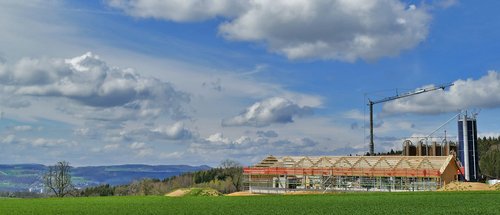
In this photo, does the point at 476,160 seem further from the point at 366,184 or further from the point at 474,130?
the point at 366,184

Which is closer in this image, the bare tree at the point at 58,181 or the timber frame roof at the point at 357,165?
the timber frame roof at the point at 357,165

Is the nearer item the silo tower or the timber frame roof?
the timber frame roof

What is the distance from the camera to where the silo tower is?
95375 mm

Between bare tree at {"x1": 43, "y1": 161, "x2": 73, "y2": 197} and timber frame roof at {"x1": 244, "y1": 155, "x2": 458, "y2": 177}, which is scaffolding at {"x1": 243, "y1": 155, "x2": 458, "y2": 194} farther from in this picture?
bare tree at {"x1": 43, "y1": 161, "x2": 73, "y2": 197}

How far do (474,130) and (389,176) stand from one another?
26761mm

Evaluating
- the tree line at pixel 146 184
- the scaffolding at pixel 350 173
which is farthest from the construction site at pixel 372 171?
the tree line at pixel 146 184

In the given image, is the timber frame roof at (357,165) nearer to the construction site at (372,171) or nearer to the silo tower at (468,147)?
the construction site at (372,171)

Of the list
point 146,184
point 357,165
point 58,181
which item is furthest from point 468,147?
point 146,184

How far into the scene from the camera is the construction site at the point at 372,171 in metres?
79.2

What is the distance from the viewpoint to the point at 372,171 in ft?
274

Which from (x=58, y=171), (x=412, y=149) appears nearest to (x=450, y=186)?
(x=412, y=149)

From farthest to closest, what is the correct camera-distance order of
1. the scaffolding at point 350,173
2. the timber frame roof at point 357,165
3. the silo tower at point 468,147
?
the silo tower at point 468,147, the timber frame roof at point 357,165, the scaffolding at point 350,173

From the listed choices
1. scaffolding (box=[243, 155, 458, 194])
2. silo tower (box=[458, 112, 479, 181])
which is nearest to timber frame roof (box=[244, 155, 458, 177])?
scaffolding (box=[243, 155, 458, 194])

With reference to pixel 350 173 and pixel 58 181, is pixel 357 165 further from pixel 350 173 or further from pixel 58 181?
pixel 58 181
